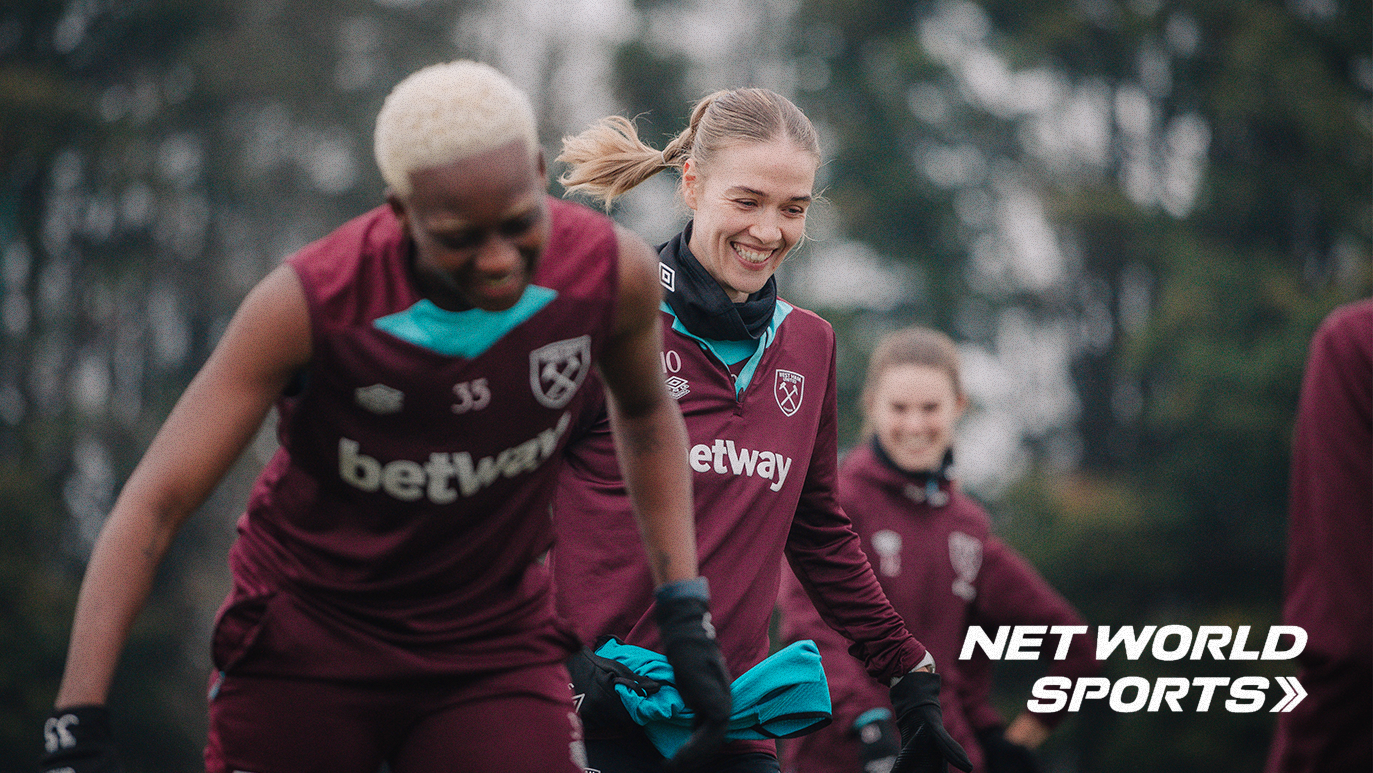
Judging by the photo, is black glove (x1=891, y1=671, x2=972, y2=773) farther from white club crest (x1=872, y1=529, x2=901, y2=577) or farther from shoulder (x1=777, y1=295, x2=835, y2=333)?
white club crest (x1=872, y1=529, x2=901, y2=577)

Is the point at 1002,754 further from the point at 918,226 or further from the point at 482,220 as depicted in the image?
the point at 918,226

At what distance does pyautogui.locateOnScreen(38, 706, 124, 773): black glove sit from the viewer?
6.66 ft

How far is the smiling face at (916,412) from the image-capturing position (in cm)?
557

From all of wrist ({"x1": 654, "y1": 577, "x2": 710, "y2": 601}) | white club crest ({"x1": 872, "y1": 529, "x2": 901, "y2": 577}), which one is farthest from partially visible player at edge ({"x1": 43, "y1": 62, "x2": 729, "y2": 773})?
white club crest ({"x1": 872, "y1": 529, "x2": 901, "y2": 577})

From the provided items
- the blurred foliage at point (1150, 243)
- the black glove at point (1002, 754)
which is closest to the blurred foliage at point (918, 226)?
the blurred foliage at point (1150, 243)

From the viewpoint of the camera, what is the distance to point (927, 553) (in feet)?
17.7

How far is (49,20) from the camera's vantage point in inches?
729

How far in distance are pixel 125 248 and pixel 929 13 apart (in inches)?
451

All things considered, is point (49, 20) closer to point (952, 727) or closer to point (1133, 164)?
point (1133, 164)

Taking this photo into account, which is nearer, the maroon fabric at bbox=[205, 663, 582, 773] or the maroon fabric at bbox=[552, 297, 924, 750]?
the maroon fabric at bbox=[205, 663, 582, 773]

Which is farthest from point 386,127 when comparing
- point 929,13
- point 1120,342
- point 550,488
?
point 929,13

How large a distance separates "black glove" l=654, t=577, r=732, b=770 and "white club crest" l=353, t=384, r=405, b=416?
700 mm

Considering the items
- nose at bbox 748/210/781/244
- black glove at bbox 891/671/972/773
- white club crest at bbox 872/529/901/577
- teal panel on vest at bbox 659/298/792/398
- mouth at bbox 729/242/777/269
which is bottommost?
white club crest at bbox 872/529/901/577

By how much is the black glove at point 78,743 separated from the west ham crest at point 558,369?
83 cm
